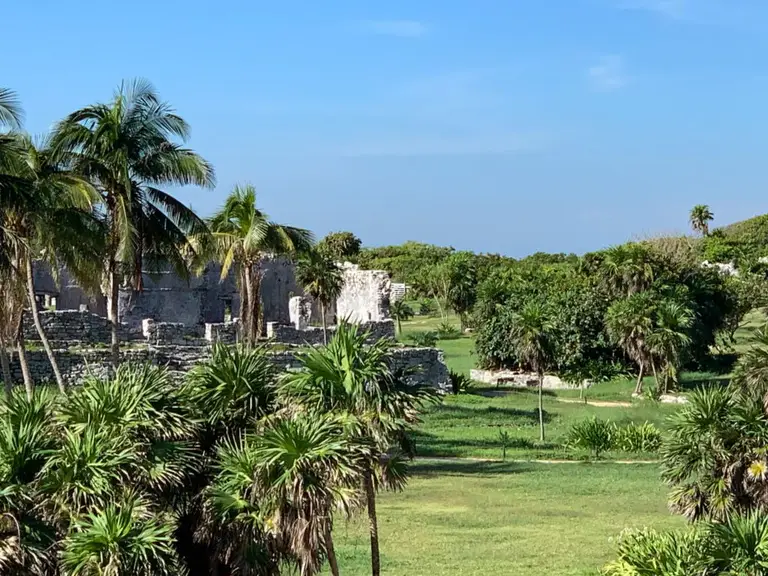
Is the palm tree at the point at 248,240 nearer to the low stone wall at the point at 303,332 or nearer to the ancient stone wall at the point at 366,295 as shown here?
the low stone wall at the point at 303,332

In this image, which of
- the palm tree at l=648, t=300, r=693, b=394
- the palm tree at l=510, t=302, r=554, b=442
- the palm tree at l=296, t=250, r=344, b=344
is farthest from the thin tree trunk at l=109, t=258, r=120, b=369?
the palm tree at l=648, t=300, r=693, b=394

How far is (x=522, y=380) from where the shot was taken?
52.6 meters

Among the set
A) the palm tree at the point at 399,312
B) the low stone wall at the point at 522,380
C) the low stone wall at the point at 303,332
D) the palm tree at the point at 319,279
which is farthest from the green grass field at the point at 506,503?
the palm tree at the point at 399,312

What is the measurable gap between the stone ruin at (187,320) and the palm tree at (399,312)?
9.14 meters

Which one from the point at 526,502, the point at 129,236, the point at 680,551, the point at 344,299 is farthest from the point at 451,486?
the point at 344,299

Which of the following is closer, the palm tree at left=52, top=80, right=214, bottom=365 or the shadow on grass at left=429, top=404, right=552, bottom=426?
the palm tree at left=52, top=80, right=214, bottom=365

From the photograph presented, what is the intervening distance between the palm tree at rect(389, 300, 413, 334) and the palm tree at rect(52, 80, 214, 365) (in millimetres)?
38189

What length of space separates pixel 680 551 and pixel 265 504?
19.7 feet

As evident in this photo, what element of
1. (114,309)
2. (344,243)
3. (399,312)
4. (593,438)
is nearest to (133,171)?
(114,309)

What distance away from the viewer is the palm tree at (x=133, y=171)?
26344mm

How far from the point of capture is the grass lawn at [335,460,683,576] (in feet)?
66.3

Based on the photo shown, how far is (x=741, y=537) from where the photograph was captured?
15180 millimetres

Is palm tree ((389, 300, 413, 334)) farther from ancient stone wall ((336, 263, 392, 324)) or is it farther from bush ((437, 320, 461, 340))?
ancient stone wall ((336, 263, 392, 324))

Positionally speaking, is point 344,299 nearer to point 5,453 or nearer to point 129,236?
point 129,236
